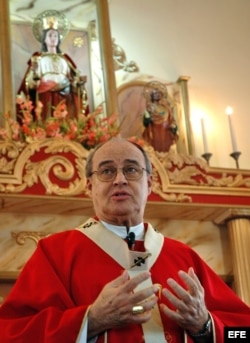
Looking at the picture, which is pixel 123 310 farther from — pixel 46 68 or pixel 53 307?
pixel 46 68

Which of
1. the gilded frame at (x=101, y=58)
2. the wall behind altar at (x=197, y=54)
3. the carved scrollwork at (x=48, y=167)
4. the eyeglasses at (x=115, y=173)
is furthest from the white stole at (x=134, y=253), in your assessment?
the wall behind altar at (x=197, y=54)

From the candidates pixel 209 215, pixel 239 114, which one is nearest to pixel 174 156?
pixel 209 215

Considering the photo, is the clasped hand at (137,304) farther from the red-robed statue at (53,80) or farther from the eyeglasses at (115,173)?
the red-robed statue at (53,80)

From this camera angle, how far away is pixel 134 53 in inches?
254

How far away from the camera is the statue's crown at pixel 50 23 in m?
5.83

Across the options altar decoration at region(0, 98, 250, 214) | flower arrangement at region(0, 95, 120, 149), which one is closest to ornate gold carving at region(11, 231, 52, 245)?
altar decoration at region(0, 98, 250, 214)

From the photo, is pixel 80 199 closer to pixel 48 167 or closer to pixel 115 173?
pixel 48 167

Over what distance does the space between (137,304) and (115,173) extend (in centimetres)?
56

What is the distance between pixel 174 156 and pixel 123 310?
9.87 feet

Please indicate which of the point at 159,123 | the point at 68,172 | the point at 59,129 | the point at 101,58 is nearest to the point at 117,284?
the point at 68,172

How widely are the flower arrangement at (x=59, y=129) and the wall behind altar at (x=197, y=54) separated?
64.0 inches

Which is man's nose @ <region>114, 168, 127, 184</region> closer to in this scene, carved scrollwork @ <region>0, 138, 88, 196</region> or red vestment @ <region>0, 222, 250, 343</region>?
red vestment @ <region>0, 222, 250, 343</region>

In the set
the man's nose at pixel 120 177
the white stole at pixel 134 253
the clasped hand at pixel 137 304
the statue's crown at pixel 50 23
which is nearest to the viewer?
the clasped hand at pixel 137 304

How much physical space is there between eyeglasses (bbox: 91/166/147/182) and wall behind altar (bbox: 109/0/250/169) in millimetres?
3977
